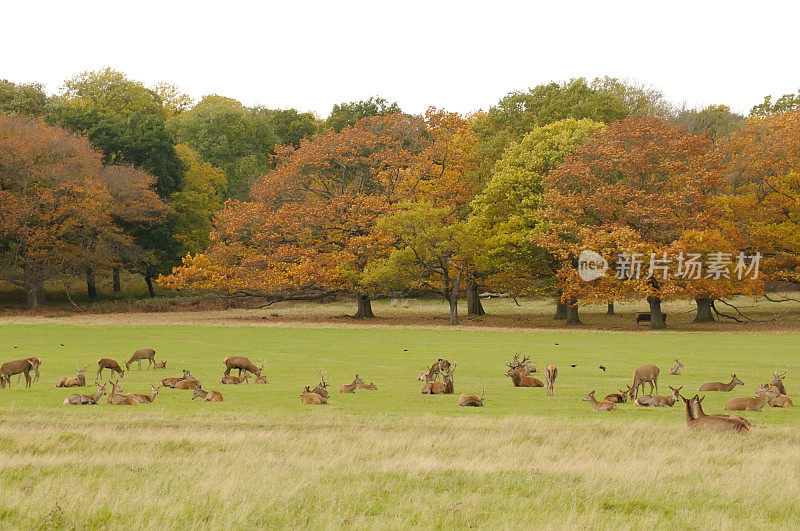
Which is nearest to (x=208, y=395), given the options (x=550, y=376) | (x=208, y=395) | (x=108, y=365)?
(x=208, y=395)

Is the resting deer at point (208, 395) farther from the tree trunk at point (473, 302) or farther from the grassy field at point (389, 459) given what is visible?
the tree trunk at point (473, 302)

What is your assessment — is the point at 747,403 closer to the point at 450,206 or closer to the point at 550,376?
the point at 550,376

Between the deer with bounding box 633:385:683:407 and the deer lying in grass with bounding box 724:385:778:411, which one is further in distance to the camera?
the deer with bounding box 633:385:683:407

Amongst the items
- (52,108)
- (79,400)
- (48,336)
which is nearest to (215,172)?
(52,108)

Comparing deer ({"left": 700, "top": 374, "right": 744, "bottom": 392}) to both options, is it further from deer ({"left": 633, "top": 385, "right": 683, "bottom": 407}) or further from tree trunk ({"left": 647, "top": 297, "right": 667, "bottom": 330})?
tree trunk ({"left": 647, "top": 297, "right": 667, "bottom": 330})

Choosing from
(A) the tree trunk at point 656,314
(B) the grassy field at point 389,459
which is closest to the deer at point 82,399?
(B) the grassy field at point 389,459

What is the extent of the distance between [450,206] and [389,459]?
44256 millimetres

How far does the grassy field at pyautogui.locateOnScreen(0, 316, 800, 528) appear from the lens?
342 inches

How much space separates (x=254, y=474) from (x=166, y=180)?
5977 cm

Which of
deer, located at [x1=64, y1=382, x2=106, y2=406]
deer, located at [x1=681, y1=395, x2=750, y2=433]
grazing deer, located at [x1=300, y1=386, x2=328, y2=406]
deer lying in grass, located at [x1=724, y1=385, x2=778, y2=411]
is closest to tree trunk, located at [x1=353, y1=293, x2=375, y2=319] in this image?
grazing deer, located at [x1=300, y1=386, x2=328, y2=406]

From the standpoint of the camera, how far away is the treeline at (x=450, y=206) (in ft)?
153

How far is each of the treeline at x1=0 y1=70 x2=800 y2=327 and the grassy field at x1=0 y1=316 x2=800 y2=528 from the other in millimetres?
24121

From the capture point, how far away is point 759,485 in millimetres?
9898

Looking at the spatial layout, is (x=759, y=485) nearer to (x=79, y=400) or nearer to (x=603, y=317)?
(x=79, y=400)
